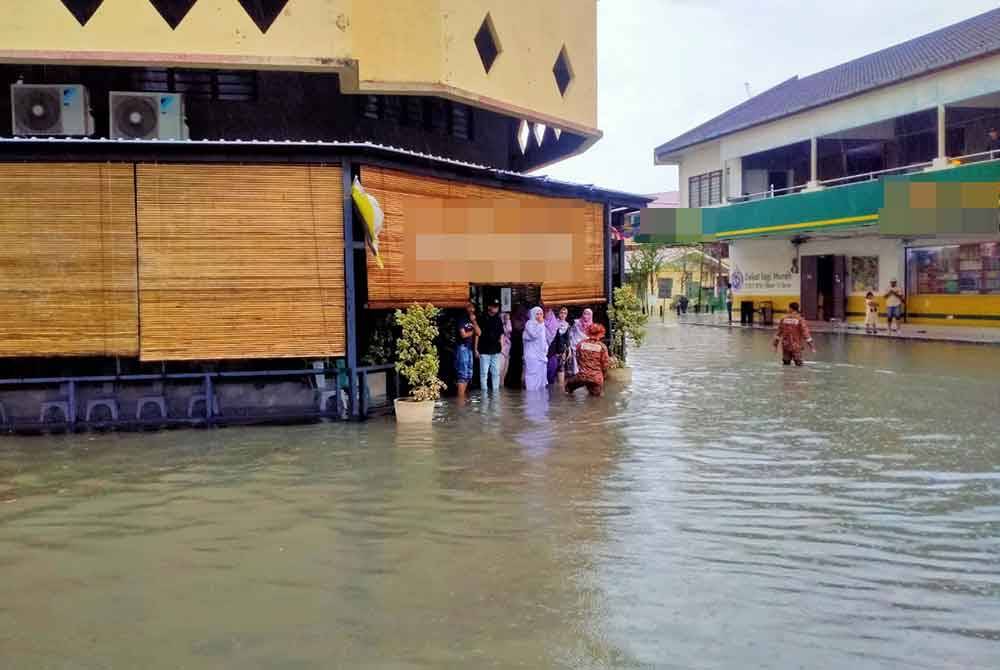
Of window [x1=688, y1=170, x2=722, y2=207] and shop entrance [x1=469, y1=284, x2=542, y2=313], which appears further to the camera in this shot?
window [x1=688, y1=170, x2=722, y2=207]

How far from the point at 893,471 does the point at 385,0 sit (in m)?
10.7

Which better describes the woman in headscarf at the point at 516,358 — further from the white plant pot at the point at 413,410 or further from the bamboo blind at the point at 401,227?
the white plant pot at the point at 413,410

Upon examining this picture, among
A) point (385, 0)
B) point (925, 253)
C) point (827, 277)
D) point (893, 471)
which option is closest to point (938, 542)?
point (893, 471)

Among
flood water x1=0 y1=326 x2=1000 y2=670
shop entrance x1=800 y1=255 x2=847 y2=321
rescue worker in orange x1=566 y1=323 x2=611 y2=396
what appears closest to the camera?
flood water x1=0 y1=326 x2=1000 y2=670

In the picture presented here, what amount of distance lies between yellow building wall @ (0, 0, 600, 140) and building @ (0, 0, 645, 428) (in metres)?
0.03

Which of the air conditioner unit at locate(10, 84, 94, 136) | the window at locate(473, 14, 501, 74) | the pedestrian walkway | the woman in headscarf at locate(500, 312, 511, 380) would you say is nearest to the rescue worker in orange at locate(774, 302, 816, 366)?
the woman in headscarf at locate(500, 312, 511, 380)

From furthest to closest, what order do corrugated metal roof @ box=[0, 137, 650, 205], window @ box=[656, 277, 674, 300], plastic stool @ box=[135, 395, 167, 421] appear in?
window @ box=[656, 277, 674, 300], plastic stool @ box=[135, 395, 167, 421], corrugated metal roof @ box=[0, 137, 650, 205]

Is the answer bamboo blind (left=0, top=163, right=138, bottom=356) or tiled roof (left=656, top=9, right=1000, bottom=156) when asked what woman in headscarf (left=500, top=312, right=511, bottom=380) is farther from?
tiled roof (left=656, top=9, right=1000, bottom=156)

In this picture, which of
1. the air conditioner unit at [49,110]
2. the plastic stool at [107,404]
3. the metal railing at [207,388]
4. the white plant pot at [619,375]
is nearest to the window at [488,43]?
the white plant pot at [619,375]

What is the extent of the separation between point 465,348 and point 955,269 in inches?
830

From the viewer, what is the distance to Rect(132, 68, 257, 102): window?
14844mm

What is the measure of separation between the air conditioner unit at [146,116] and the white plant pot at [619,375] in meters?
8.89

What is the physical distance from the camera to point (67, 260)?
11.5 metres

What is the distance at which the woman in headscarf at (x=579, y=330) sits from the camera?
16.4 m
